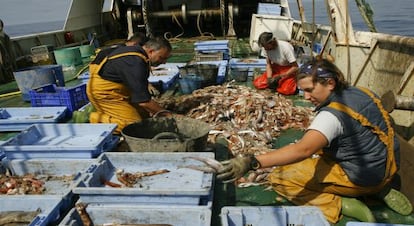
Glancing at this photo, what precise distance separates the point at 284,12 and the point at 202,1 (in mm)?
4759

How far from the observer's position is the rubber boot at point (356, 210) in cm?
301

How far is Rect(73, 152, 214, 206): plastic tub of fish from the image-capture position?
2.70 meters

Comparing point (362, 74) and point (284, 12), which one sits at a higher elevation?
point (284, 12)

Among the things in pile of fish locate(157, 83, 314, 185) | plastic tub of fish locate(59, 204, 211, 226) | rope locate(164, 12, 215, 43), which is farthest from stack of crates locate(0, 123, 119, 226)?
rope locate(164, 12, 215, 43)

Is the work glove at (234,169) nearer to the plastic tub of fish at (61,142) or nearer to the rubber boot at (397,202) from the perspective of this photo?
the rubber boot at (397,202)

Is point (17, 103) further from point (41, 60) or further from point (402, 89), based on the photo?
point (402, 89)

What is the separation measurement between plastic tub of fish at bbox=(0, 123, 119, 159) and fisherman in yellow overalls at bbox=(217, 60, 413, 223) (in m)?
1.86

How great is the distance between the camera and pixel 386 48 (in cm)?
528

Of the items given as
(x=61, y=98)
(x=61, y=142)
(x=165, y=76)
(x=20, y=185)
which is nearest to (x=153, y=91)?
(x=165, y=76)

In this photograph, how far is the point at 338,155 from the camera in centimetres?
296

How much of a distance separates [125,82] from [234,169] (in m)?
2.44

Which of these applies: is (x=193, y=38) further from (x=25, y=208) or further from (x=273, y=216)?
(x=273, y=216)

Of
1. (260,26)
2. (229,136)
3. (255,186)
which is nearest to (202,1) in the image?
(260,26)

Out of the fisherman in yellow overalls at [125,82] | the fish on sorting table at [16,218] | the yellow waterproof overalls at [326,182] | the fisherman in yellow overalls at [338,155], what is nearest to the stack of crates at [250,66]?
the fisherman in yellow overalls at [125,82]
